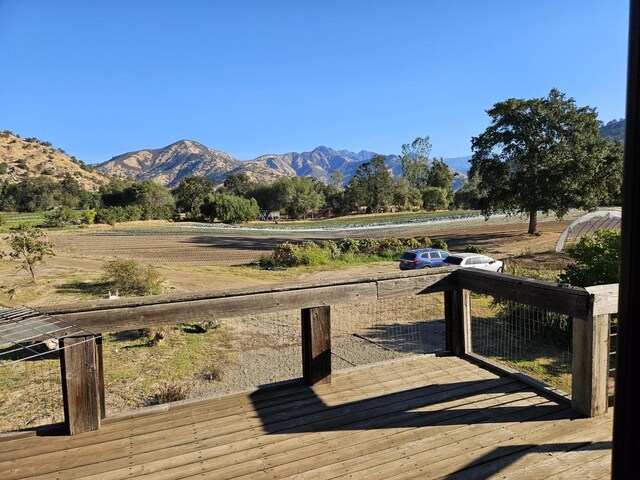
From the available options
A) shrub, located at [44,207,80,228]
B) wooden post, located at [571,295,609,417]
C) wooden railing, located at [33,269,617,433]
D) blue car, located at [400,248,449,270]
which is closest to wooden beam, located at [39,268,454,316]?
wooden railing, located at [33,269,617,433]

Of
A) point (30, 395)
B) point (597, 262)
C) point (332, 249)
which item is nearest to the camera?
point (30, 395)

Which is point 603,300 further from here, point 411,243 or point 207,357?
point 411,243

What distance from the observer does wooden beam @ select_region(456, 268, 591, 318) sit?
10.2 feet

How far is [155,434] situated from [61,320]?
98cm

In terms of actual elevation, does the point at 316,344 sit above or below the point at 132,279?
above

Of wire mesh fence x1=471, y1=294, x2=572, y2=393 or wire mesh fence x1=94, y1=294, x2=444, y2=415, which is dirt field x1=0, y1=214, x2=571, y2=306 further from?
wire mesh fence x1=471, y1=294, x2=572, y2=393

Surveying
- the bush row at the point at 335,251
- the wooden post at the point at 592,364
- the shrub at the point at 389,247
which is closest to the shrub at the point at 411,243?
the bush row at the point at 335,251

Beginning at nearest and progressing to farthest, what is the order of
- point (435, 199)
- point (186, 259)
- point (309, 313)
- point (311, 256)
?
point (309, 313)
point (311, 256)
point (186, 259)
point (435, 199)

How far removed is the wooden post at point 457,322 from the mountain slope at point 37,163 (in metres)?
99.8

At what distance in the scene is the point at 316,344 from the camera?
12.6 feet

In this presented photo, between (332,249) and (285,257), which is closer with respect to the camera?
(285,257)

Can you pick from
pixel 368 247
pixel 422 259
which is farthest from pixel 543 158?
pixel 422 259

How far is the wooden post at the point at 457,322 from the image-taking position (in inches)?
175

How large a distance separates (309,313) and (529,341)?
777 centimetres
